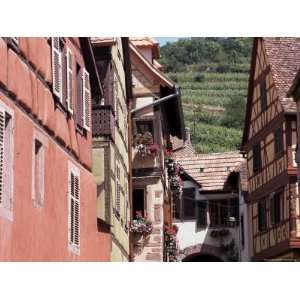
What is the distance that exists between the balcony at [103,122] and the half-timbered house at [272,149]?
1.17 meters

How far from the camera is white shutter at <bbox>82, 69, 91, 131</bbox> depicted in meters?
8.32

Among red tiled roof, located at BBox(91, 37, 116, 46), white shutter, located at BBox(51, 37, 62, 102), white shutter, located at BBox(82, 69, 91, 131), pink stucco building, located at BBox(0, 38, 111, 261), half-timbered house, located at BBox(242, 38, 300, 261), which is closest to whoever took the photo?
pink stucco building, located at BBox(0, 38, 111, 261)

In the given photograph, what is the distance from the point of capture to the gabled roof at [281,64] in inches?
321

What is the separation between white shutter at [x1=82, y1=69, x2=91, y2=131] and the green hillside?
693 millimetres

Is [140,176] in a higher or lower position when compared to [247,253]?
higher

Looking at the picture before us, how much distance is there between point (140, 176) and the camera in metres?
8.58

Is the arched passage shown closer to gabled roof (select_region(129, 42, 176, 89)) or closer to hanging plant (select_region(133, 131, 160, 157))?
hanging plant (select_region(133, 131, 160, 157))

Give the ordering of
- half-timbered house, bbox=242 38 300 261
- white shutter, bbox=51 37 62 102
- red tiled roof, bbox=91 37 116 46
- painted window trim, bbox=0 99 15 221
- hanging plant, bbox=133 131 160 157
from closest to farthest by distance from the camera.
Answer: painted window trim, bbox=0 99 15 221
white shutter, bbox=51 37 62 102
half-timbered house, bbox=242 38 300 261
red tiled roof, bbox=91 37 116 46
hanging plant, bbox=133 131 160 157

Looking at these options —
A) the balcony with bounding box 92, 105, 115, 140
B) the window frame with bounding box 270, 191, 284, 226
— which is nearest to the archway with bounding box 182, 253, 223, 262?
the window frame with bounding box 270, 191, 284, 226

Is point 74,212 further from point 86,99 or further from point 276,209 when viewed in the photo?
point 276,209
